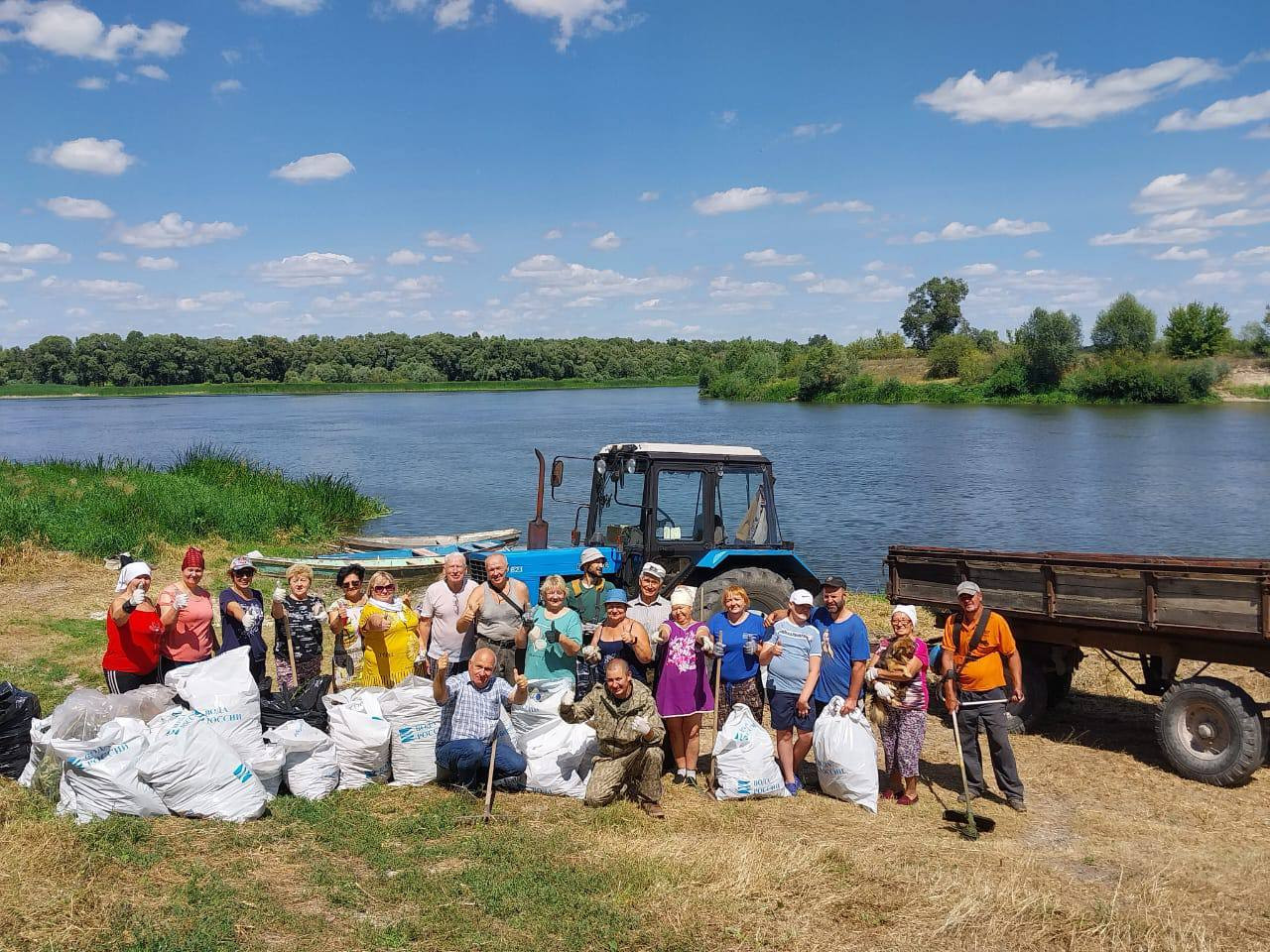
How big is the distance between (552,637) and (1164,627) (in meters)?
4.04

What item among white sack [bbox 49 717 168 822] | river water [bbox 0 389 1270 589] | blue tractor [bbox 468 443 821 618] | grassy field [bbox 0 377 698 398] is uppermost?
grassy field [bbox 0 377 698 398]

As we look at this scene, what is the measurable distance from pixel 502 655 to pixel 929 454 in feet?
114

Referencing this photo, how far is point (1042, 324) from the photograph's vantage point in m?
70.6

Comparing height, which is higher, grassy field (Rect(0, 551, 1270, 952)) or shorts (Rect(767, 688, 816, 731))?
shorts (Rect(767, 688, 816, 731))

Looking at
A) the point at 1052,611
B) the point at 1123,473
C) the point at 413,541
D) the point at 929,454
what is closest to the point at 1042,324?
the point at 929,454

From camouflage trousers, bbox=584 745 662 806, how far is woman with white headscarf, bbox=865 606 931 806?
1512 millimetres

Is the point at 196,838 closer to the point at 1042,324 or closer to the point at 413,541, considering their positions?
the point at 413,541

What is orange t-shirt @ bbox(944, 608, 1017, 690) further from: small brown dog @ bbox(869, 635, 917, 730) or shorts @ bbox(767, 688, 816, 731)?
shorts @ bbox(767, 688, 816, 731)

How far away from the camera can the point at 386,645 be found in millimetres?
7211

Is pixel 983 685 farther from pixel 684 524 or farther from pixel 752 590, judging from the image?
pixel 684 524

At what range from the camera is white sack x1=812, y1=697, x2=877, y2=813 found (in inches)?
251

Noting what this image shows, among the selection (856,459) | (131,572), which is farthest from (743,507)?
(856,459)

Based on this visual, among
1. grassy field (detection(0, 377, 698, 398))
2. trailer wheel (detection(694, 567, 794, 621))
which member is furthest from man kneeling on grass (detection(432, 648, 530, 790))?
grassy field (detection(0, 377, 698, 398))

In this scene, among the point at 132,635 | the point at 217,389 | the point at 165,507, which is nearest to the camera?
the point at 132,635
